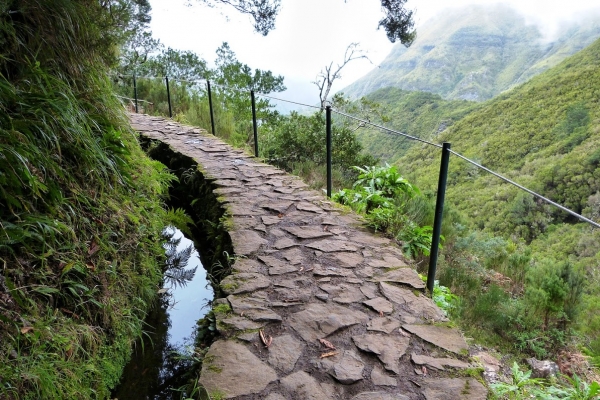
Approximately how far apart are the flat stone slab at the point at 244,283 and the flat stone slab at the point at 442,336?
2.69 ft

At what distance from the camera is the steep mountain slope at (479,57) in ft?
246

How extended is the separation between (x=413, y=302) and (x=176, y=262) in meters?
1.99

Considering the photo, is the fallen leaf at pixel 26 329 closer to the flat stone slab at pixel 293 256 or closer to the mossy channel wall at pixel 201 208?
the mossy channel wall at pixel 201 208

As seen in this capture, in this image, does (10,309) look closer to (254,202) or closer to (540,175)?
(254,202)

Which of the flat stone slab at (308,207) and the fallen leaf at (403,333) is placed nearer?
the fallen leaf at (403,333)

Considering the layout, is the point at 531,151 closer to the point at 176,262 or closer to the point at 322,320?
the point at 176,262

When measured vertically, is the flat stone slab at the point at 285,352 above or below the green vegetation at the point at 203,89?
below

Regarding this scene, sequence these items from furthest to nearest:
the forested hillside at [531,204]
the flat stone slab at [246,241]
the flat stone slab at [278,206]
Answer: the forested hillside at [531,204], the flat stone slab at [278,206], the flat stone slab at [246,241]

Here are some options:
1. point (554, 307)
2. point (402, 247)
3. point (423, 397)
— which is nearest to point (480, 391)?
point (423, 397)

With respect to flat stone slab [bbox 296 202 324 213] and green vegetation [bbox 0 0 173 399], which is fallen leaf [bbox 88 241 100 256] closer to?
green vegetation [bbox 0 0 173 399]

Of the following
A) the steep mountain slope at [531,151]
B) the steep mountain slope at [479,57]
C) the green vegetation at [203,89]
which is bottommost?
the steep mountain slope at [531,151]

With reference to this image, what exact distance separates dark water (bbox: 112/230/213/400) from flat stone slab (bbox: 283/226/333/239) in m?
0.77

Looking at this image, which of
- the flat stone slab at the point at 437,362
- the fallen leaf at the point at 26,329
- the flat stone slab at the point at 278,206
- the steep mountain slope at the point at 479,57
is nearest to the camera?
the fallen leaf at the point at 26,329

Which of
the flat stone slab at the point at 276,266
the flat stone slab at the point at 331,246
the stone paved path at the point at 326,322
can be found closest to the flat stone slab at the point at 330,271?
the stone paved path at the point at 326,322
